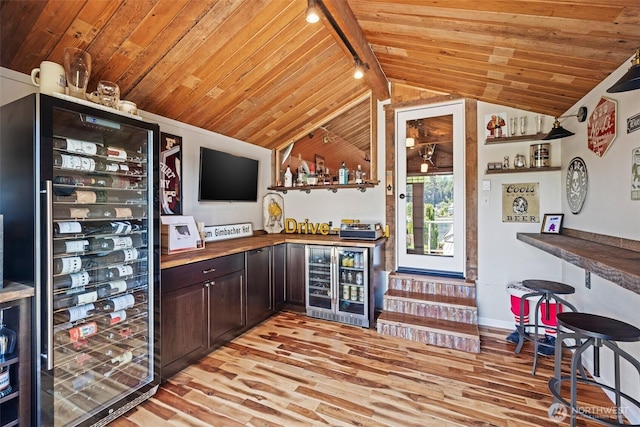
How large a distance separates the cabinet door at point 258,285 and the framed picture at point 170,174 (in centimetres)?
90

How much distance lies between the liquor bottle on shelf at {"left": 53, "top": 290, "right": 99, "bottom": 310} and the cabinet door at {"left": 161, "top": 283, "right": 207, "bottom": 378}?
1.52 ft

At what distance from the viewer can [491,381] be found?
2262 mm

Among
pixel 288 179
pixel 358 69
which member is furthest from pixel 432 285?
pixel 358 69

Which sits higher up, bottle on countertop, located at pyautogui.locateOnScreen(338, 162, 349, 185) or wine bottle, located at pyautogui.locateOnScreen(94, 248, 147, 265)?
bottle on countertop, located at pyautogui.locateOnScreen(338, 162, 349, 185)

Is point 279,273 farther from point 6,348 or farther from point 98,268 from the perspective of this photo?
→ point 6,348

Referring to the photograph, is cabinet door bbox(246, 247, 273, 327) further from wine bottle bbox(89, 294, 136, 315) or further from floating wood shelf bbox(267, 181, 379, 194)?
wine bottle bbox(89, 294, 136, 315)

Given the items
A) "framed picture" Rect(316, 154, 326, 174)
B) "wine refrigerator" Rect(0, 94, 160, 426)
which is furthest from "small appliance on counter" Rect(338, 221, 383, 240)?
"wine refrigerator" Rect(0, 94, 160, 426)

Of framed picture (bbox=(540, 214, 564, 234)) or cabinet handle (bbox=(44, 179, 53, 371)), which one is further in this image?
framed picture (bbox=(540, 214, 564, 234))

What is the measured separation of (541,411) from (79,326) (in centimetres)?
304

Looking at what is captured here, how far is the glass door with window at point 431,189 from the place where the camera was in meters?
3.46

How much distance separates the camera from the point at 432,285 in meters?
3.37

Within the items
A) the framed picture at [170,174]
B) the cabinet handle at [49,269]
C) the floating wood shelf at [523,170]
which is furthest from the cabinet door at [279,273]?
the floating wood shelf at [523,170]

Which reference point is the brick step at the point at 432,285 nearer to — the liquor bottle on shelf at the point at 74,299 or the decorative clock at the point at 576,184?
the decorative clock at the point at 576,184

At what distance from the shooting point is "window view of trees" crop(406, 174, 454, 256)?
353 cm
